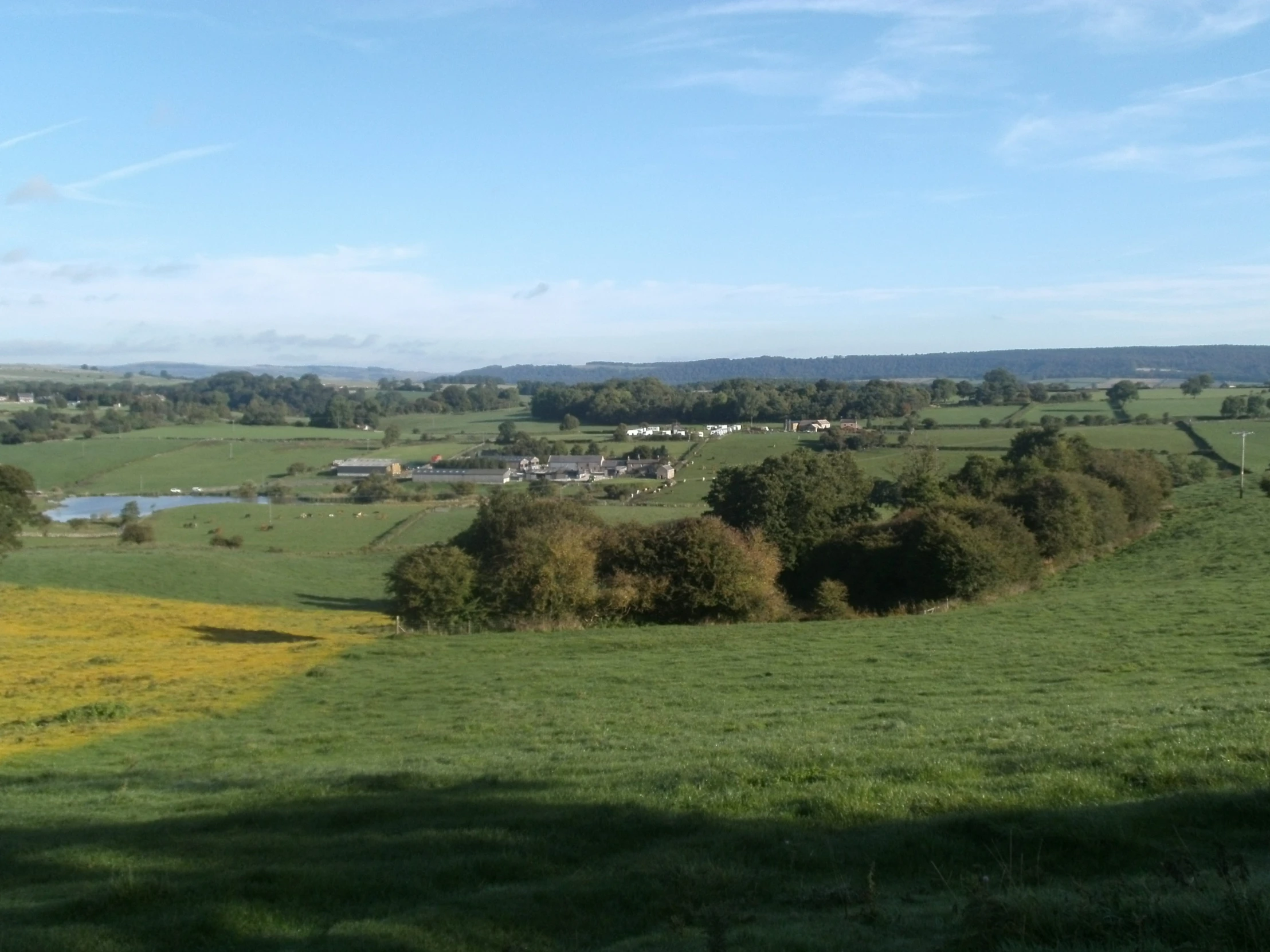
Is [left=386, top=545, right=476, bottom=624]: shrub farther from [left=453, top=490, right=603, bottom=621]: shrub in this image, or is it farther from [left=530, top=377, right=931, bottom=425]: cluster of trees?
[left=530, top=377, right=931, bottom=425]: cluster of trees

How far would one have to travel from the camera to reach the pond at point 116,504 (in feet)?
271

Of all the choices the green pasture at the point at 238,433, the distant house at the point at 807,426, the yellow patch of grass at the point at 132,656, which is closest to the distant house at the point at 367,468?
the green pasture at the point at 238,433

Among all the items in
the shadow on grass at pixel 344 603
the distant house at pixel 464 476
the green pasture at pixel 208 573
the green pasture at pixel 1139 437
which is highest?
the green pasture at pixel 1139 437

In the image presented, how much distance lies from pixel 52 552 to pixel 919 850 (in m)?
63.9

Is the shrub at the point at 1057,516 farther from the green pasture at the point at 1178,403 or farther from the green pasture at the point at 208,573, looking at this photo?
the green pasture at the point at 1178,403

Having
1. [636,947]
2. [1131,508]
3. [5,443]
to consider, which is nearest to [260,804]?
[636,947]

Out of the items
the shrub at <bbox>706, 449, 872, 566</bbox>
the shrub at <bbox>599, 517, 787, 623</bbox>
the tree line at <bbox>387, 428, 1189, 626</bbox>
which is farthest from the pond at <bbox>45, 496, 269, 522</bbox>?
the shrub at <bbox>599, 517, 787, 623</bbox>

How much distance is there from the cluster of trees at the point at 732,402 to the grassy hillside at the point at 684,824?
101m

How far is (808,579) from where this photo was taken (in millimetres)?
50344

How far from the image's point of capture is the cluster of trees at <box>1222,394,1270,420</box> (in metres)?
106

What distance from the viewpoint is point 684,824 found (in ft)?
32.2

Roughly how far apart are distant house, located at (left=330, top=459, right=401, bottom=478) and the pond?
9.84 meters

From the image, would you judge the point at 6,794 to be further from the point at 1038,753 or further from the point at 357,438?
the point at 357,438

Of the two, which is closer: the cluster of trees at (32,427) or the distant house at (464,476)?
the distant house at (464,476)
